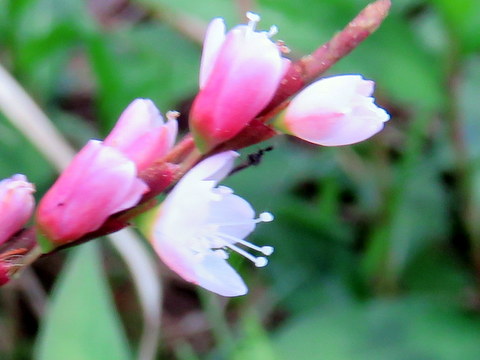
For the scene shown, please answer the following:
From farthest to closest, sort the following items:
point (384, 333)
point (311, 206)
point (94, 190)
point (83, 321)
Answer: point (311, 206)
point (384, 333)
point (83, 321)
point (94, 190)

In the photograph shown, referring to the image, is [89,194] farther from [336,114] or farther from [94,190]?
[336,114]

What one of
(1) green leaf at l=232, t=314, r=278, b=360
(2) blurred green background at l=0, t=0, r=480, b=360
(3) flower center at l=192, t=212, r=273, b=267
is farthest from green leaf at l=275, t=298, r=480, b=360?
(3) flower center at l=192, t=212, r=273, b=267

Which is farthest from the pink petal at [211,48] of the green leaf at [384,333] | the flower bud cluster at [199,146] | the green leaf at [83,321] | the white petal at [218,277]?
the green leaf at [384,333]

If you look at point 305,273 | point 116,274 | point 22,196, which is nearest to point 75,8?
point 116,274

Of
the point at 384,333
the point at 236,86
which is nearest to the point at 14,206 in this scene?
the point at 236,86

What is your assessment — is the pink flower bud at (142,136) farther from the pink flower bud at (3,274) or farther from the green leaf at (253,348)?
the green leaf at (253,348)

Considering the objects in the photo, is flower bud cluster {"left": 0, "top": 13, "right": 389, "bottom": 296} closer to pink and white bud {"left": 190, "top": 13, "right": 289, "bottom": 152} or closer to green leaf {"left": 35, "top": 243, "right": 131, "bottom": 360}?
pink and white bud {"left": 190, "top": 13, "right": 289, "bottom": 152}

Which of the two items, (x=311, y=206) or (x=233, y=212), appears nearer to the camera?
(x=233, y=212)
